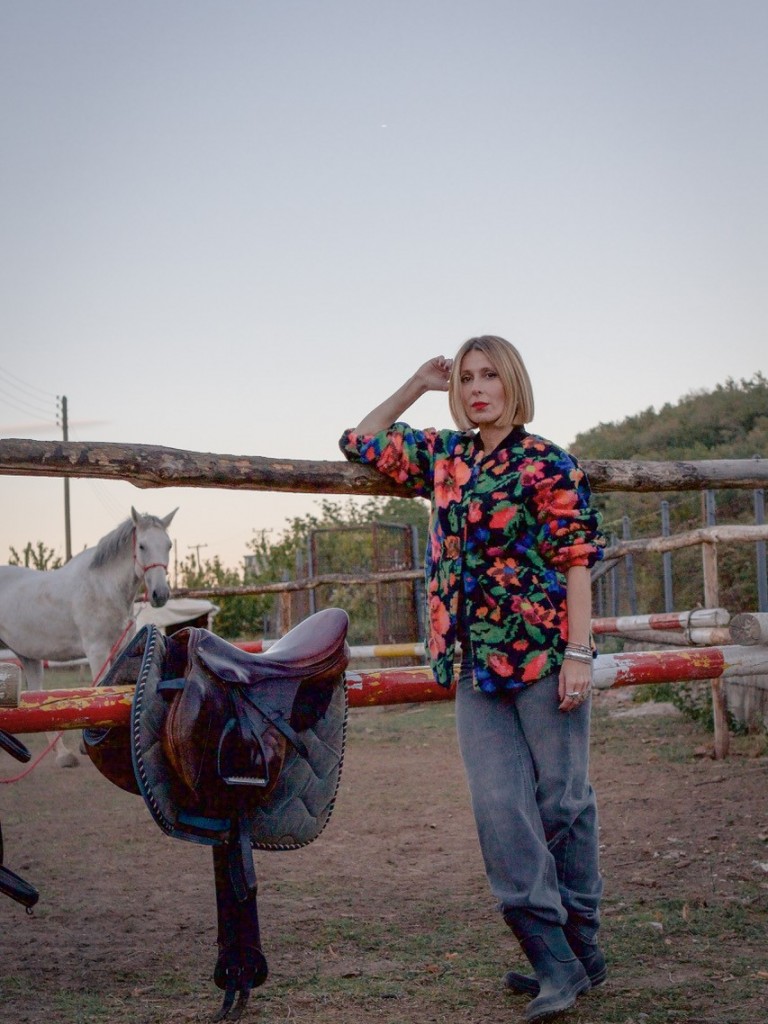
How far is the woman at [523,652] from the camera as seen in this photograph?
220 centimetres

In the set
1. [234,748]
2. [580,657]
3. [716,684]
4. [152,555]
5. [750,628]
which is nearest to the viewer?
[234,748]

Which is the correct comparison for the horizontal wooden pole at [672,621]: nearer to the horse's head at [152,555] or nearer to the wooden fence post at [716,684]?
the wooden fence post at [716,684]

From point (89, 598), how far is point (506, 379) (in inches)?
221

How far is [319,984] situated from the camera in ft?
8.32

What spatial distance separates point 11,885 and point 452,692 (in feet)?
3.84

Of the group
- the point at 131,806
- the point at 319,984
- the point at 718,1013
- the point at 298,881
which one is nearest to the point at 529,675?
the point at 718,1013

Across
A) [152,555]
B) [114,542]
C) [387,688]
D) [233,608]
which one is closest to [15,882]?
[387,688]

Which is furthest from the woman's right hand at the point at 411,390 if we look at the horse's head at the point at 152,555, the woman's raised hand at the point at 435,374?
the horse's head at the point at 152,555

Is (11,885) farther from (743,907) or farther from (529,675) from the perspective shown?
(743,907)

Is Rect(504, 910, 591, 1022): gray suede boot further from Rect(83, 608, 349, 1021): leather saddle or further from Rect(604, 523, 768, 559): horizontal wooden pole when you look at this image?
Rect(604, 523, 768, 559): horizontal wooden pole

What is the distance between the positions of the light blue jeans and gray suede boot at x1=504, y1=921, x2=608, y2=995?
0.03 m

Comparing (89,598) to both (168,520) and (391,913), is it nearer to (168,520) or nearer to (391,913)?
(168,520)

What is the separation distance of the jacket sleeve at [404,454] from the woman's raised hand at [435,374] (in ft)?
0.46

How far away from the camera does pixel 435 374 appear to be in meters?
2.62
